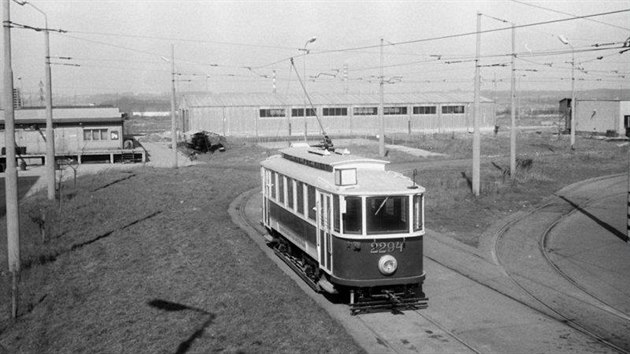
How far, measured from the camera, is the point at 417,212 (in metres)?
12.7

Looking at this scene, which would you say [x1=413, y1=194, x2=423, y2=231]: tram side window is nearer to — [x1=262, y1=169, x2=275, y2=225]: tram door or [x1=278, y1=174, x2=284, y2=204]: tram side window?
[x1=278, y1=174, x2=284, y2=204]: tram side window

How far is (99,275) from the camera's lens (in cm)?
1730

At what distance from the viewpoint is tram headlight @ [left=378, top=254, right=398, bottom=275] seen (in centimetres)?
1248

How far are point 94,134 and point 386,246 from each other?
3946 centimetres

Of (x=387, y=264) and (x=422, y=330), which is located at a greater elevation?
A: (x=387, y=264)

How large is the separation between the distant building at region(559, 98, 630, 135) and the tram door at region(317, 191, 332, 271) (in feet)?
183

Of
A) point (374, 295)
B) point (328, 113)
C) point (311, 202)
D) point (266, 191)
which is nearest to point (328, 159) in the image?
point (311, 202)

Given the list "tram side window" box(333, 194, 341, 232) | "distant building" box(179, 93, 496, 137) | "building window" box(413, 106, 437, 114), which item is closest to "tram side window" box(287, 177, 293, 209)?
"tram side window" box(333, 194, 341, 232)

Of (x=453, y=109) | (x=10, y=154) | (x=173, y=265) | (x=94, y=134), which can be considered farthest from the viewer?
(x=453, y=109)

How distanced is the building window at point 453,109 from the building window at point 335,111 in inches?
472

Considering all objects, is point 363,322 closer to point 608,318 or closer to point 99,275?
point 608,318

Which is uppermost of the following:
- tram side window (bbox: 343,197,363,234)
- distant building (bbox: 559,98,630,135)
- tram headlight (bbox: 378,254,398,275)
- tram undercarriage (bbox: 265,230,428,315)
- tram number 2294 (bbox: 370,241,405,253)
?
distant building (bbox: 559,98,630,135)

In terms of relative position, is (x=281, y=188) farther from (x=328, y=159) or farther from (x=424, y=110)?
Answer: (x=424, y=110)

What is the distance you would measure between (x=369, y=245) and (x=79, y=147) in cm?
3889
